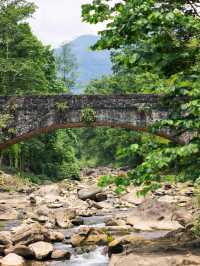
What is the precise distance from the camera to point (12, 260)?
11781 mm

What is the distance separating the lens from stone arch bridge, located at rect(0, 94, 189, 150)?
24.4 meters

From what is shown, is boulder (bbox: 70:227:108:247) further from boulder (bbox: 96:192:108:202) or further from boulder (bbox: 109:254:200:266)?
boulder (bbox: 96:192:108:202)

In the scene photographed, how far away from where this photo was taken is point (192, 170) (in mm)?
7828

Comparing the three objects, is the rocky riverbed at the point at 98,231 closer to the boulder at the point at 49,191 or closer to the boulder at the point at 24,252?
the boulder at the point at 24,252

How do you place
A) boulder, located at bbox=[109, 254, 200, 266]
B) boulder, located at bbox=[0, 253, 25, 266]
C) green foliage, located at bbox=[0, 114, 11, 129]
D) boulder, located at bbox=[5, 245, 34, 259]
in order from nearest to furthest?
boulder, located at bbox=[109, 254, 200, 266] < boulder, located at bbox=[0, 253, 25, 266] < boulder, located at bbox=[5, 245, 34, 259] < green foliage, located at bbox=[0, 114, 11, 129]

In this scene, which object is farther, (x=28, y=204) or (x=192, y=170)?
(x=28, y=204)

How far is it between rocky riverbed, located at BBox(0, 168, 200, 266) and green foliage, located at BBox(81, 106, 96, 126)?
12.2ft

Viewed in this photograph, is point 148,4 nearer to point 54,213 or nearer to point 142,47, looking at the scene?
point 142,47

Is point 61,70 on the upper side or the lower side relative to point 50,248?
upper

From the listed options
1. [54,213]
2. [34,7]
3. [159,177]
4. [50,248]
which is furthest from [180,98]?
[34,7]

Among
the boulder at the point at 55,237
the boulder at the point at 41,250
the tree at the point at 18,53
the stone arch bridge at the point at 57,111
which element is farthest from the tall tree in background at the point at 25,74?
the boulder at the point at 41,250

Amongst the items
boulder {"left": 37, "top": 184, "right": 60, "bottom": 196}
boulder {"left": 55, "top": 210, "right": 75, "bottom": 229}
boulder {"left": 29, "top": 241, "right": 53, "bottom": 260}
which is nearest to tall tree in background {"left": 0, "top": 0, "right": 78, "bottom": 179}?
boulder {"left": 37, "top": 184, "right": 60, "bottom": 196}

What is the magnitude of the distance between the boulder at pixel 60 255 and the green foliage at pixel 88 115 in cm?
1243

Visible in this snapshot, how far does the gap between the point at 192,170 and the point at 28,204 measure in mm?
18452
